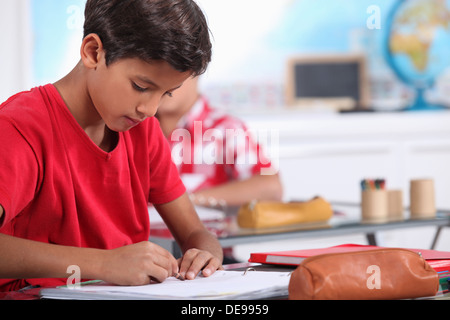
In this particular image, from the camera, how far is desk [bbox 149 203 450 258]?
1.35 m

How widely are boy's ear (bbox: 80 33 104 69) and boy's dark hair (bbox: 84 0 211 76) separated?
0.4 inches

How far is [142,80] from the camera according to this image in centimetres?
96

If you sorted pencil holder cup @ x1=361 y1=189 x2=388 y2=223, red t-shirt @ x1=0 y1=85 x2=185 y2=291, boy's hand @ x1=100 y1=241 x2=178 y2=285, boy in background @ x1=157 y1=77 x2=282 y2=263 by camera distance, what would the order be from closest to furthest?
boy's hand @ x1=100 y1=241 x2=178 y2=285
red t-shirt @ x1=0 y1=85 x2=185 y2=291
pencil holder cup @ x1=361 y1=189 x2=388 y2=223
boy in background @ x1=157 y1=77 x2=282 y2=263

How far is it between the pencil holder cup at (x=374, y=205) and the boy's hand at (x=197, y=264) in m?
0.71

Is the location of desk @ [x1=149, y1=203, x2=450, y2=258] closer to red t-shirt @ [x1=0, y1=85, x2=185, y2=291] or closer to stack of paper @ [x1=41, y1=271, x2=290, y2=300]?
red t-shirt @ [x1=0, y1=85, x2=185, y2=291]

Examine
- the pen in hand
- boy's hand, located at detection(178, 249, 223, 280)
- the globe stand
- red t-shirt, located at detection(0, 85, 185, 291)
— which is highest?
the globe stand

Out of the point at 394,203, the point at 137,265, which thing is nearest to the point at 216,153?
the point at 394,203

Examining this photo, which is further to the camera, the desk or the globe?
the globe

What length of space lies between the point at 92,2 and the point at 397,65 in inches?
109

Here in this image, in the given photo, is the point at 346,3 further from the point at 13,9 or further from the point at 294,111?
the point at 13,9

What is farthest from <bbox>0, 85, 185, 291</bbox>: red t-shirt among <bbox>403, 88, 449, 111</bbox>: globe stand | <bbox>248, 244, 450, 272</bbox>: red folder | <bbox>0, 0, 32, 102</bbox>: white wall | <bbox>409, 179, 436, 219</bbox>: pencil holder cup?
<bbox>403, 88, 449, 111</bbox>: globe stand

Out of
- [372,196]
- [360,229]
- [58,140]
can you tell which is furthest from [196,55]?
[372,196]

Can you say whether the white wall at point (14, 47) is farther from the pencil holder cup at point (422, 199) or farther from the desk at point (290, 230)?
the pencil holder cup at point (422, 199)

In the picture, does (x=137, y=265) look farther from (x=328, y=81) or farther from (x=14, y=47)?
(x=328, y=81)
